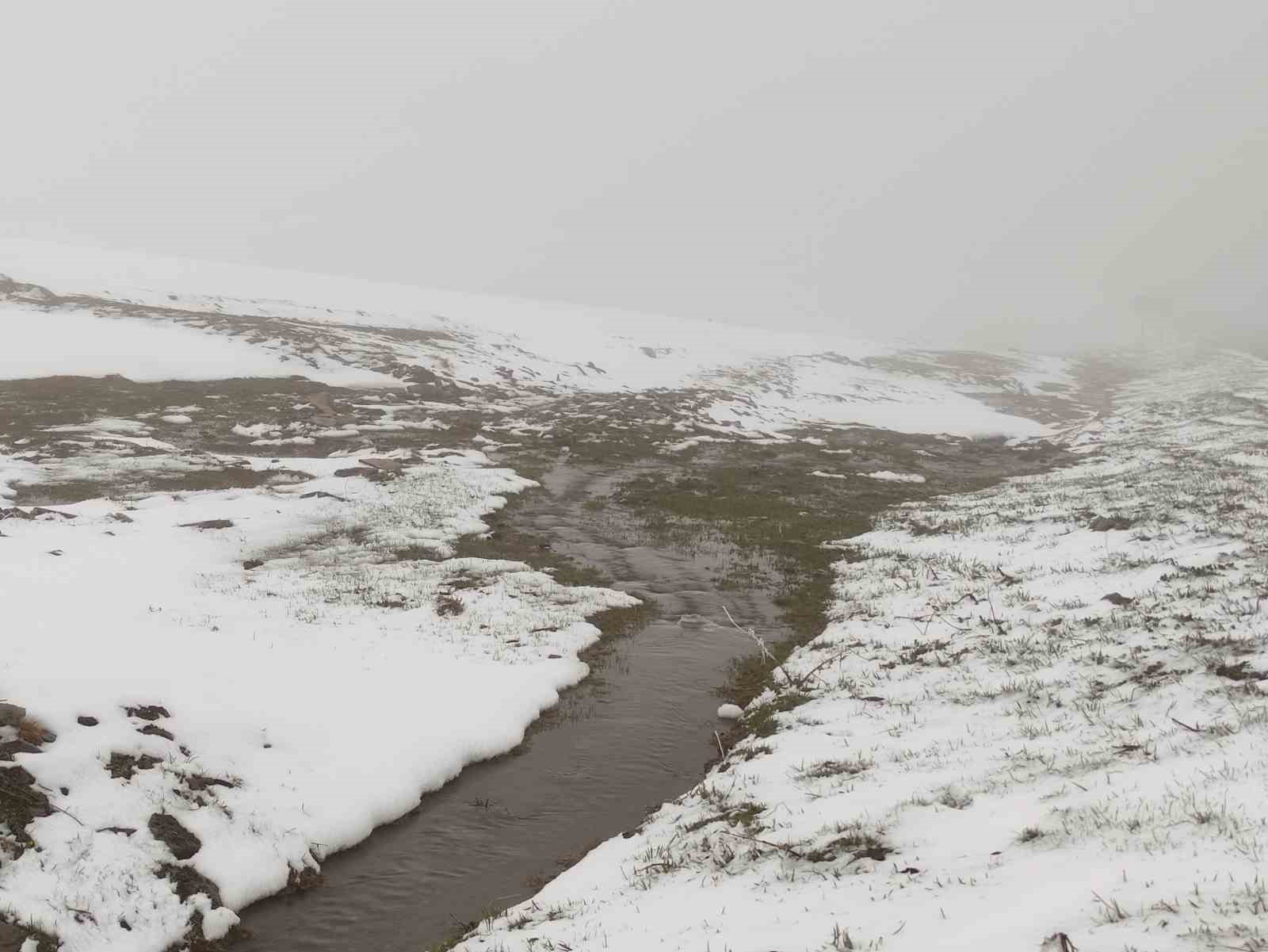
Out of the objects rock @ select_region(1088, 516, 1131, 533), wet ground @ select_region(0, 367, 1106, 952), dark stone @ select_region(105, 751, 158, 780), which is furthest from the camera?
rock @ select_region(1088, 516, 1131, 533)

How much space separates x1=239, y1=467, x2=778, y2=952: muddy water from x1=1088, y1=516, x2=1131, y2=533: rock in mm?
9782

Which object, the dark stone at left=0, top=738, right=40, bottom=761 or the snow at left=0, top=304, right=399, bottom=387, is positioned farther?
the snow at left=0, top=304, right=399, bottom=387

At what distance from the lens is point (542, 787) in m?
11.4

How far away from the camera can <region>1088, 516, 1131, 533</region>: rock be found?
20.4 metres

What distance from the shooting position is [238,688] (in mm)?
11875

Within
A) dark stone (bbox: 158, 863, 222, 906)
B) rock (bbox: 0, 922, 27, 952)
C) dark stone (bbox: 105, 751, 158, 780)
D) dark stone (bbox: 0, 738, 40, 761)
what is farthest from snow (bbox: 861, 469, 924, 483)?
rock (bbox: 0, 922, 27, 952)

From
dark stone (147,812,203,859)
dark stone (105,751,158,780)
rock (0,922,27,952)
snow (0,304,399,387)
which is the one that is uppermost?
snow (0,304,399,387)

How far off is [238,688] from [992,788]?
35.5ft

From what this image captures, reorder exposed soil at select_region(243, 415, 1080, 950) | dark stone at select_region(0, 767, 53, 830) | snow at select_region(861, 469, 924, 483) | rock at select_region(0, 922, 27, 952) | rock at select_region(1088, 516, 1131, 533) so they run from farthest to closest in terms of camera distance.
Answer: snow at select_region(861, 469, 924, 483)
rock at select_region(1088, 516, 1131, 533)
exposed soil at select_region(243, 415, 1080, 950)
dark stone at select_region(0, 767, 53, 830)
rock at select_region(0, 922, 27, 952)

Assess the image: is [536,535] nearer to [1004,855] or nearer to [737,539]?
[737,539]

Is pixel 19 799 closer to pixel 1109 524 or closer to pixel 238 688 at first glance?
pixel 238 688

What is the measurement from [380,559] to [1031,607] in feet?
54.4

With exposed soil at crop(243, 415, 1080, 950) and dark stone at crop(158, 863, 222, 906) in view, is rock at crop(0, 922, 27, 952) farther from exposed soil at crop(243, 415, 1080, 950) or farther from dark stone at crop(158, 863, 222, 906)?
exposed soil at crop(243, 415, 1080, 950)

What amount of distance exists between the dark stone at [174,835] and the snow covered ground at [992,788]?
359 cm
